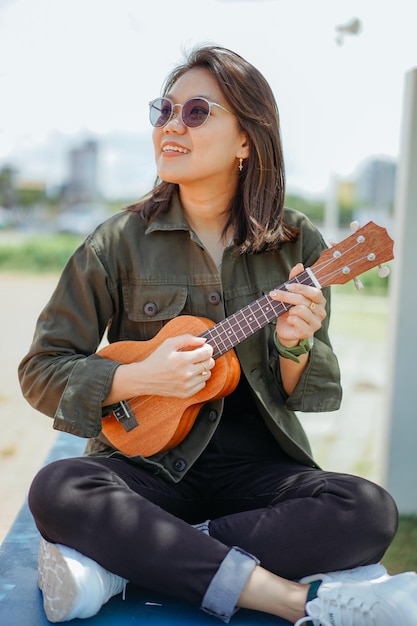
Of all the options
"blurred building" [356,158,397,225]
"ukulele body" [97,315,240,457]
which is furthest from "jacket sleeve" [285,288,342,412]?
"blurred building" [356,158,397,225]

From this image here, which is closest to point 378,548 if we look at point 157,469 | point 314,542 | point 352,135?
point 314,542

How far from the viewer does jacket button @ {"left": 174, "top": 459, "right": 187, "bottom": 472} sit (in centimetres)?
241

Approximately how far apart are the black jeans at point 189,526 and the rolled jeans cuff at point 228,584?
2 centimetres

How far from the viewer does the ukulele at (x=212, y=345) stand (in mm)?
2244

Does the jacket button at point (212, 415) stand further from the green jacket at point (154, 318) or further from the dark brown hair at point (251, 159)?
the dark brown hair at point (251, 159)

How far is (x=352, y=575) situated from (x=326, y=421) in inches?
154

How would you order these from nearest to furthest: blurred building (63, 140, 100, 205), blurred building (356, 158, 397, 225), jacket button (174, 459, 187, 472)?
jacket button (174, 459, 187, 472), blurred building (63, 140, 100, 205), blurred building (356, 158, 397, 225)

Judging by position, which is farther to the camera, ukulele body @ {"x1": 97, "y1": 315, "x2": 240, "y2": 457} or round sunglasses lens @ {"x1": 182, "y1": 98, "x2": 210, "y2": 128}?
round sunglasses lens @ {"x1": 182, "y1": 98, "x2": 210, "y2": 128}

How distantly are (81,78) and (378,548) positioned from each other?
186 inches

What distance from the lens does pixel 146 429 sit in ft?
7.93

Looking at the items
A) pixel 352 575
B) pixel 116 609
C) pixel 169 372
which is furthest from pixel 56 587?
pixel 352 575

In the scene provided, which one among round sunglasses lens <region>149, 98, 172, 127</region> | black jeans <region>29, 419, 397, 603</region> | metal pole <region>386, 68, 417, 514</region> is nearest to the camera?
black jeans <region>29, 419, 397, 603</region>

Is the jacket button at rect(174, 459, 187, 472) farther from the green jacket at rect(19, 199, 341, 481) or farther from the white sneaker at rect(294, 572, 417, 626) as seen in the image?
the white sneaker at rect(294, 572, 417, 626)

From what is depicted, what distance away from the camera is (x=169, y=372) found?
2285 mm
